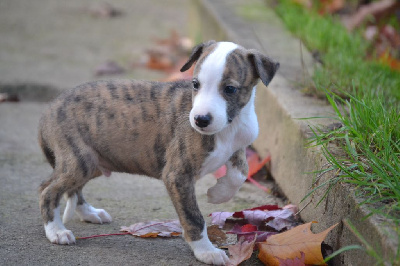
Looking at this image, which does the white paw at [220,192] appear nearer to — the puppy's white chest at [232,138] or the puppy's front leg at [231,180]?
the puppy's front leg at [231,180]

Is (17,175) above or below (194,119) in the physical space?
below

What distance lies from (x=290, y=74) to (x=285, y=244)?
2372 mm

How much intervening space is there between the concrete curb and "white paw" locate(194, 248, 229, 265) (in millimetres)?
574

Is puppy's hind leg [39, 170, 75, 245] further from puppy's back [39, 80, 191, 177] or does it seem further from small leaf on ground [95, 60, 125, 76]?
small leaf on ground [95, 60, 125, 76]

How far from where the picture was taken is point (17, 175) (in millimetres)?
4578

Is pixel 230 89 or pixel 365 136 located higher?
pixel 230 89

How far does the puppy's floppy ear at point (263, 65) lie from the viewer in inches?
131

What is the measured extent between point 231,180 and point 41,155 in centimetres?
200

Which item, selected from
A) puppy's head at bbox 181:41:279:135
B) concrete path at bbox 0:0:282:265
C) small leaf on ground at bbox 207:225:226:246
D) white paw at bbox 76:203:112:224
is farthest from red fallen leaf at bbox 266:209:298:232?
white paw at bbox 76:203:112:224

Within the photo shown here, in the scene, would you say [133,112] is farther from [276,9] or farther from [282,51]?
[276,9]

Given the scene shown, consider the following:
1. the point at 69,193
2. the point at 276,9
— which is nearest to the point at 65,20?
the point at 276,9

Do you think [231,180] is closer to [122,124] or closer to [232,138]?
[232,138]

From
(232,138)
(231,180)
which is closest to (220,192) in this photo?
(231,180)

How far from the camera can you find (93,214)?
386 centimetres
